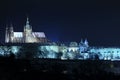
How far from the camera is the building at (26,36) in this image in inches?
6245

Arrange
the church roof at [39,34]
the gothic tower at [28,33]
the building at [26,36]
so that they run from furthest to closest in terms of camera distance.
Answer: the church roof at [39,34] → the gothic tower at [28,33] → the building at [26,36]

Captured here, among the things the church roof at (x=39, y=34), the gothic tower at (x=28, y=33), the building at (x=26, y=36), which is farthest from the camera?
the church roof at (x=39, y=34)

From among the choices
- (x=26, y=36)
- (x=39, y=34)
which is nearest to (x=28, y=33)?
(x=26, y=36)

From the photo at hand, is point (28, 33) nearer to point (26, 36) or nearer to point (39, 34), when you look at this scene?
point (26, 36)

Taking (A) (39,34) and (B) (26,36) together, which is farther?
(A) (39,34)

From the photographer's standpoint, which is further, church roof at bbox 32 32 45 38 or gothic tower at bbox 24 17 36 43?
church roof at bbox 32 32 45 38

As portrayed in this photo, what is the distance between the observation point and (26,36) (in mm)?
163625

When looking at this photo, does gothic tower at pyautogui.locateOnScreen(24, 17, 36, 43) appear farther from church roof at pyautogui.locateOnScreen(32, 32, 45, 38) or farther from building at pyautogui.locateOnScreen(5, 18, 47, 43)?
church roof at pyautogui.locateOnScreen(32, 32, 45, 38)

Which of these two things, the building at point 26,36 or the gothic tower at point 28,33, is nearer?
the building at point 26,36

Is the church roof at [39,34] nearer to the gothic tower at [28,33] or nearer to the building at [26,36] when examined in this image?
the building at [26,36]

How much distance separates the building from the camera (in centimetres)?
15862

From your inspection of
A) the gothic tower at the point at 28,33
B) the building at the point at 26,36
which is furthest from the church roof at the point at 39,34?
the gothic tower at the point at 28,33

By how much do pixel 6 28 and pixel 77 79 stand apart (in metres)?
125

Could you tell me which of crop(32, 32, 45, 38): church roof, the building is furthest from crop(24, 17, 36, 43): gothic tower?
crop(32, 32, 45, 38): church roof
